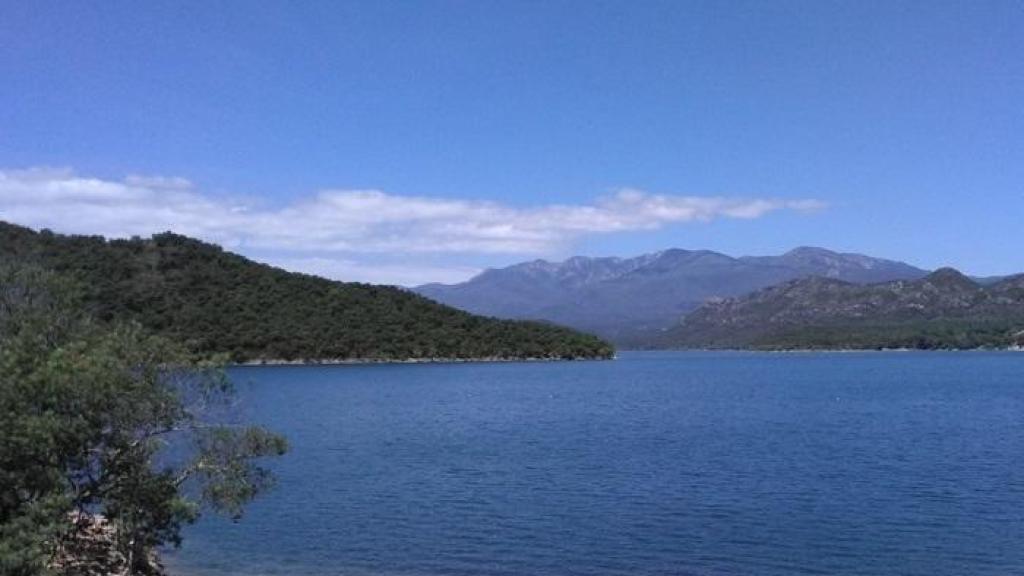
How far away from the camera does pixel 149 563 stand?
29109 millimetres

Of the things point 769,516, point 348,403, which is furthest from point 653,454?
point 348,403

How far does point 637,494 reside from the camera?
44.0 m

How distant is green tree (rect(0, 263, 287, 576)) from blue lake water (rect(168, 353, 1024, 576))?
8.24 metres

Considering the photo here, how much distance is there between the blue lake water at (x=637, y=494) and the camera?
107ft

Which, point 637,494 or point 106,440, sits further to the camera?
point 637,494

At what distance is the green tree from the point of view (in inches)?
788

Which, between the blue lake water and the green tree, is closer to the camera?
the green tree

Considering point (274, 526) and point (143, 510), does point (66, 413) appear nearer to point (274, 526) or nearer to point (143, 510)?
point (143, 510)

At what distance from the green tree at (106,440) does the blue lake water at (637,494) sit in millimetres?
8237

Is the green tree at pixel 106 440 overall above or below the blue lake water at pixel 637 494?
above

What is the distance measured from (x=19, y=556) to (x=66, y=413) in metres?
3.41

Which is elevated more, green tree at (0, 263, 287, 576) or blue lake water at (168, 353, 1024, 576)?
green tree at (0, 263, 287, 576)

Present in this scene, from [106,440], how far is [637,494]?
27687 mm

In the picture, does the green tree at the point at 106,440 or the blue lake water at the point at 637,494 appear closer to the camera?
the green tree at the point at 106,440
